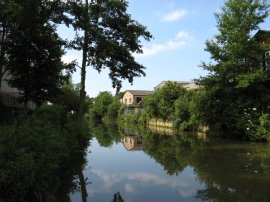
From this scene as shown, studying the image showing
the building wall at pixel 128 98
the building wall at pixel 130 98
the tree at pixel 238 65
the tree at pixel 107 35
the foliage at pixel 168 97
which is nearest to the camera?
the tree at pixel 107 35

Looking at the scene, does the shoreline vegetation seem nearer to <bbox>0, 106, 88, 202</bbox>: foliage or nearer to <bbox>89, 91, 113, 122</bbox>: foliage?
<bbox>0, 106, 88, 202</bbox>: foliage

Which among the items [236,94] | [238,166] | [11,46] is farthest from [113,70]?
[238,166]

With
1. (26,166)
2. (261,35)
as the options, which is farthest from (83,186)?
(261,35)

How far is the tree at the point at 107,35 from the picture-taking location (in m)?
20.7

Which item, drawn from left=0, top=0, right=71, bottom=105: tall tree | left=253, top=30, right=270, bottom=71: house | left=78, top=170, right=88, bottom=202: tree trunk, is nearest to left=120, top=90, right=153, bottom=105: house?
left=253, top=30, right=270, bottom=71: house

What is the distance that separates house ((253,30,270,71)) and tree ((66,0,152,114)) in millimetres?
9271

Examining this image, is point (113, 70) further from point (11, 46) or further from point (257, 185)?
point (257, 185)

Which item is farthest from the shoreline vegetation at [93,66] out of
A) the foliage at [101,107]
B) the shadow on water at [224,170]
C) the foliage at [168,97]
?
the foliage at [101,107]

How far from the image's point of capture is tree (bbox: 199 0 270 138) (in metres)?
24.0

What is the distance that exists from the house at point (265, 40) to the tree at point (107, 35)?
927 centimetres

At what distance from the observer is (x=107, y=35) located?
2123cm

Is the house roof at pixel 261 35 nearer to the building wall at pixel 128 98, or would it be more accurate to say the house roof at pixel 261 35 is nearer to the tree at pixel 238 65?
the tree at pixel 238 65

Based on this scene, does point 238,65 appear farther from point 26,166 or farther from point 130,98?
point 130,98

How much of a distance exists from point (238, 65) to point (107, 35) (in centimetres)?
977
